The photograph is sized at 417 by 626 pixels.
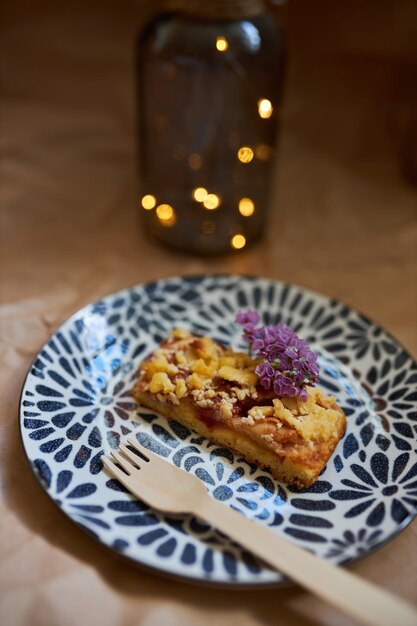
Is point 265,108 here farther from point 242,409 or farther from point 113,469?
point 113,469

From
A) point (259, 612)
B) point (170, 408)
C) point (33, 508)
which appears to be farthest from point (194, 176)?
point (259, 612)

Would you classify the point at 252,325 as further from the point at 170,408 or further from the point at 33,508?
the point at 33,508

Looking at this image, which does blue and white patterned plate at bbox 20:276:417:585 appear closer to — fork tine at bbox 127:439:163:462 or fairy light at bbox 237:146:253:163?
fork tine at bbox 127:439:163:462

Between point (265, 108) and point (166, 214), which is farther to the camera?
point (166, 214)

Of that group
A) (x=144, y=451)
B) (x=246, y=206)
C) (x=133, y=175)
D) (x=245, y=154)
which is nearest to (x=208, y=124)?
(x=245, y=154)

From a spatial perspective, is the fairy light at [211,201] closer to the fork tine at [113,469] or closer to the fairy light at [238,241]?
the fairy light at [238,241]
